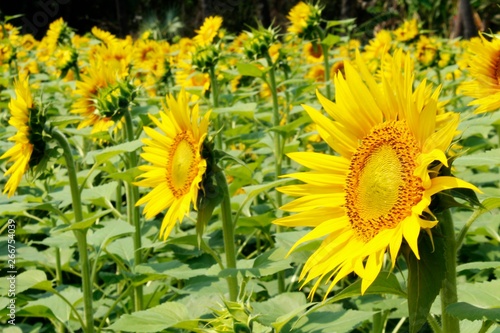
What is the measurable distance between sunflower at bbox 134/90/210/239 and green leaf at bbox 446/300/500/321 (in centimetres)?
60

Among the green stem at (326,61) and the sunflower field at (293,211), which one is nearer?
the sunflower field at (293,211)

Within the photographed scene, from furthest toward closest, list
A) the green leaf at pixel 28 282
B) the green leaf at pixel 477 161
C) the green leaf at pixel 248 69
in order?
1. the green leaf at pixel 248 69
2. the green leaf at pixel 28 282
3. the green leaf at pixel 477 161

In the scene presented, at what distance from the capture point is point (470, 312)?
814 millimetres

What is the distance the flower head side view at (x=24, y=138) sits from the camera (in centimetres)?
165

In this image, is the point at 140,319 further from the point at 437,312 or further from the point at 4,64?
the point at 4,64

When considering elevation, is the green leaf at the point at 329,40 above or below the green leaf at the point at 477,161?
above

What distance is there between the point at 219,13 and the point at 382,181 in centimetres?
1354

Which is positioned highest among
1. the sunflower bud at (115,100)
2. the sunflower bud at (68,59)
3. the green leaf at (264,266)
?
the sunflower bud at (68,59)

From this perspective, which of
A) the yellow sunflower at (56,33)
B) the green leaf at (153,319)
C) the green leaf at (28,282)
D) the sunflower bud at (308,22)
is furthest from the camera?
the yellow sunflower at (56,33)

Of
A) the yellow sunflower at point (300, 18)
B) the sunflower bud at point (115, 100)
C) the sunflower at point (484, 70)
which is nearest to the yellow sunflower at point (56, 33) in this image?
the yellow sunflower at point (300, 18)

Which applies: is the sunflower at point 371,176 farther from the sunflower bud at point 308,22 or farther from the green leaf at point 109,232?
the sunflower bud at point 308,22

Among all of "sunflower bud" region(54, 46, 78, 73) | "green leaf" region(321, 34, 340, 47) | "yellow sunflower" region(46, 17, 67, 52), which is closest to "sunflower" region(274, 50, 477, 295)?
"green leaf" region(321, 34, 340, 47)

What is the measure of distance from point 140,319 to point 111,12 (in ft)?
47.7

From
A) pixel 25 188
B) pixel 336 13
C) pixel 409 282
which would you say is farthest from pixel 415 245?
pixel 336 13
